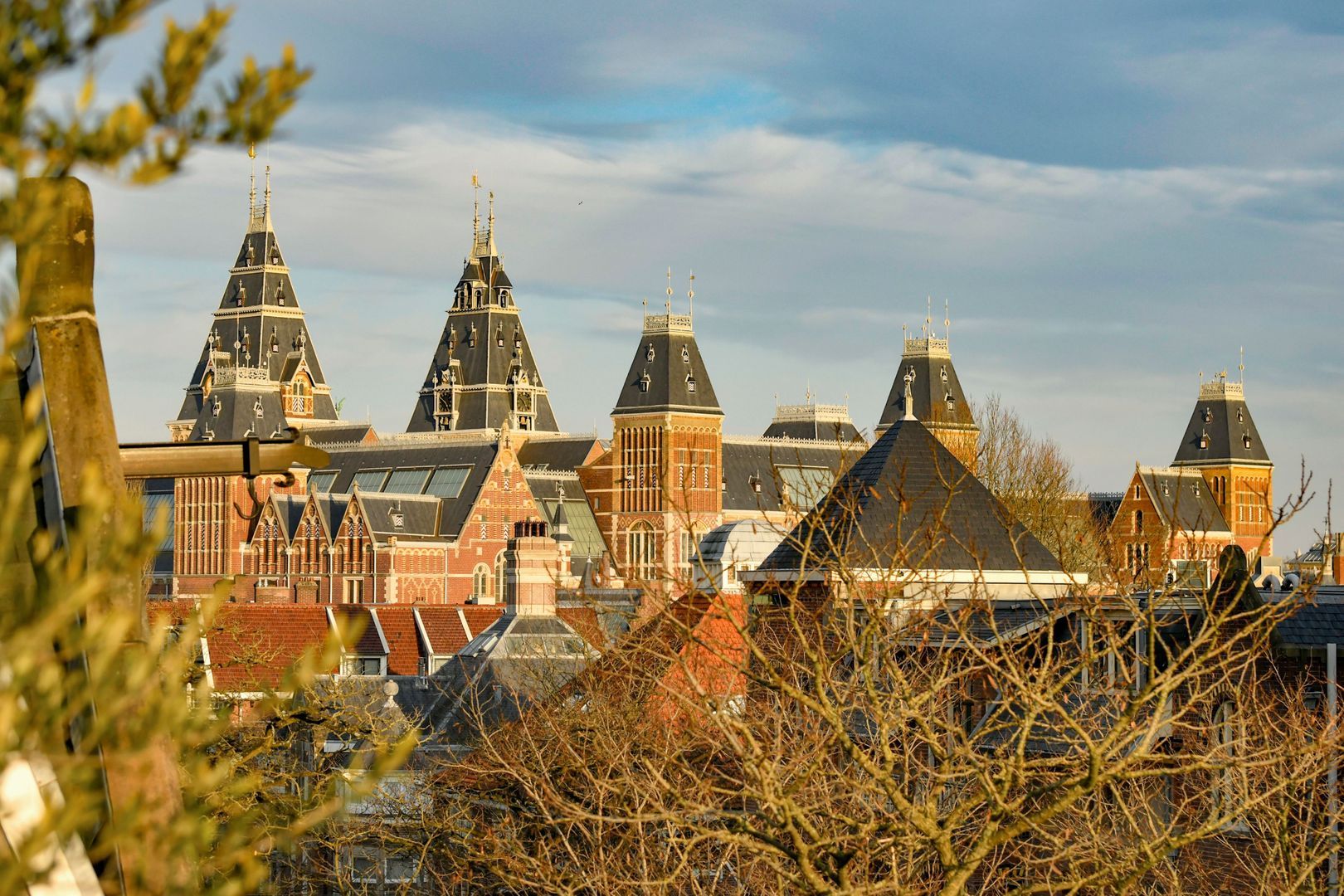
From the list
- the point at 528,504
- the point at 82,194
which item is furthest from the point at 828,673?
the point at 528,504

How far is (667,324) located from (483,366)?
59.1ft

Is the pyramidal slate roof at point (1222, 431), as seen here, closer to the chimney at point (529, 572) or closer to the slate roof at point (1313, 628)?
the chimney at point (529, 572)

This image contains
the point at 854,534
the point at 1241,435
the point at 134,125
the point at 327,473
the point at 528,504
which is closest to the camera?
the point at 134,125

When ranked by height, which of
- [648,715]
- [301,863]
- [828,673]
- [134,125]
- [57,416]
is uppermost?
[134,125]

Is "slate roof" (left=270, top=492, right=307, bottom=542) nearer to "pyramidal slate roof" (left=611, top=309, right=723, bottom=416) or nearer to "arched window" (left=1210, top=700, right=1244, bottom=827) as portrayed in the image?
"pyramidal slate roof" (left=611, top=309, right=723, bottom=416)

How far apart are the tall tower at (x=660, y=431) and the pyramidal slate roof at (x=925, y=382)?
8.82m

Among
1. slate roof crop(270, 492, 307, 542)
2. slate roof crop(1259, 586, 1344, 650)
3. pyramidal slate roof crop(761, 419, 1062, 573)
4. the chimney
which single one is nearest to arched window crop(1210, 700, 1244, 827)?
slate roof crop(1259, 586, 1344, 650)

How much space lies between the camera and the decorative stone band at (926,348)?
323ft

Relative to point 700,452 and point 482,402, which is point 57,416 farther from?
point 482,402

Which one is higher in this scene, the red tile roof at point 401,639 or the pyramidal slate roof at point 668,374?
the pyramidal slate roof at point 668,374

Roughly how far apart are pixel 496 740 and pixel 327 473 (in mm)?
82352

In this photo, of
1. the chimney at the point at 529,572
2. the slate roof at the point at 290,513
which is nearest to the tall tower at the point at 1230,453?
the slate roof at the point at 290,513

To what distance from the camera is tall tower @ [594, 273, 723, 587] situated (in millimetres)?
97250

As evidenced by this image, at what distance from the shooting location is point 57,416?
14.2ft
